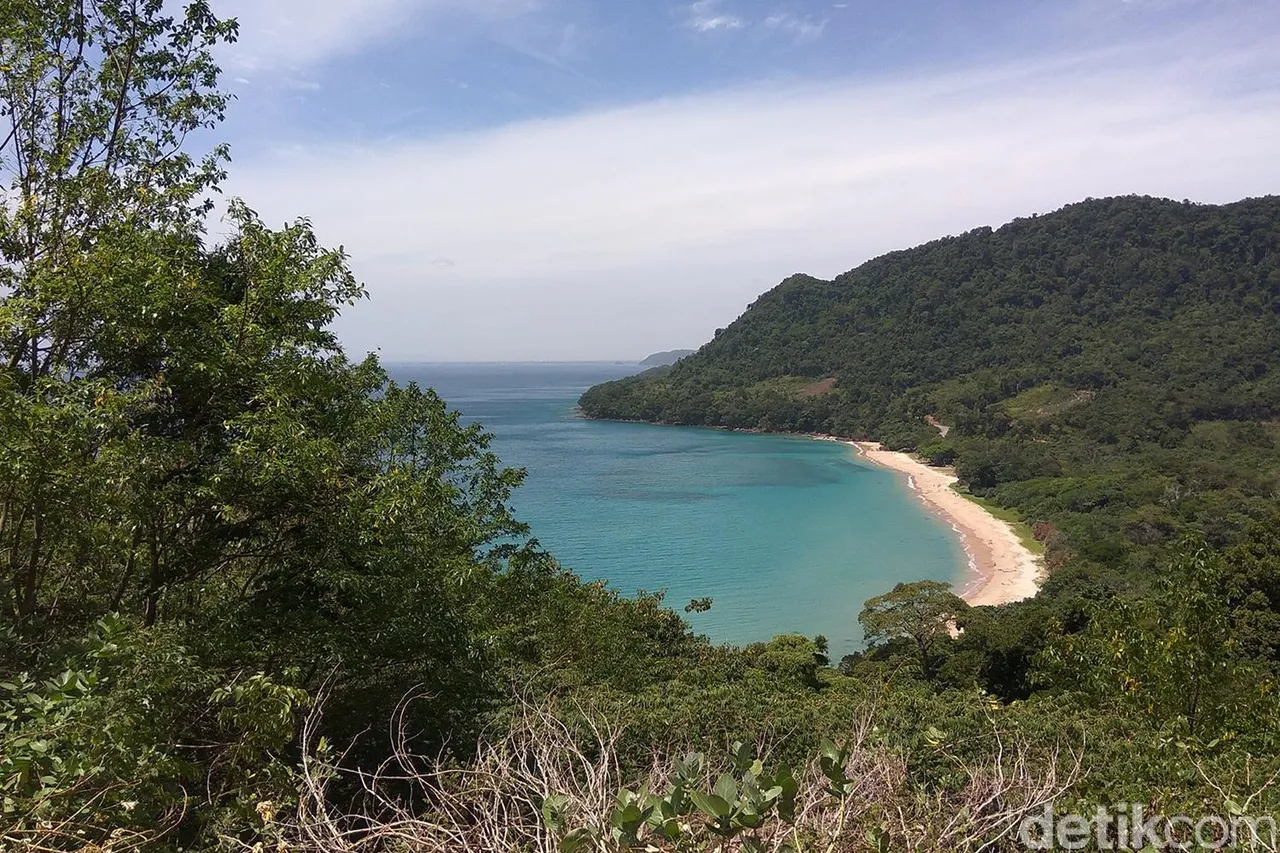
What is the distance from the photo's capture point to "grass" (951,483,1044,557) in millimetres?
34094

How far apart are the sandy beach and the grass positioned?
342 millimetres

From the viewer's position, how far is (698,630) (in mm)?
24000

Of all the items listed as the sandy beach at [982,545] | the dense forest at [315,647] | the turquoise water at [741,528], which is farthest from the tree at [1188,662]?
the sandy beach at [982,545]

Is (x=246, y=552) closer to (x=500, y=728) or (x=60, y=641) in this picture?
(x=60, y=641)

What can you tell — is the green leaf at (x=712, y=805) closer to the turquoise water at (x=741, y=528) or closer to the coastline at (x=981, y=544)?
the turquoise water at (x=741, y=528)

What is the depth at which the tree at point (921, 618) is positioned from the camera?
1817cm

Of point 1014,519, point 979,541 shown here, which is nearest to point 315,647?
point 979,541

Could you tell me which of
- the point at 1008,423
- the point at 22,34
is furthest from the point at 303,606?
the point at 1008,423

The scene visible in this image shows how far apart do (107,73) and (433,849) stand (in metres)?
5.65

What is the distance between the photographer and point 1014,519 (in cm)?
3956

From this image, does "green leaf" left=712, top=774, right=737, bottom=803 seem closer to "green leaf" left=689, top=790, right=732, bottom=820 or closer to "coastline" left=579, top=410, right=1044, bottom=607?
"green leaf" left=689, top=790, right=732, bottom=820

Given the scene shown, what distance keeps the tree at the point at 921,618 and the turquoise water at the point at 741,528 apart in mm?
3803

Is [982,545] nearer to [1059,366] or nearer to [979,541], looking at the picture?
[979,541]

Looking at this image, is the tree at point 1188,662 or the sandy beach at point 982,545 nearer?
the tree at point 1188,662
